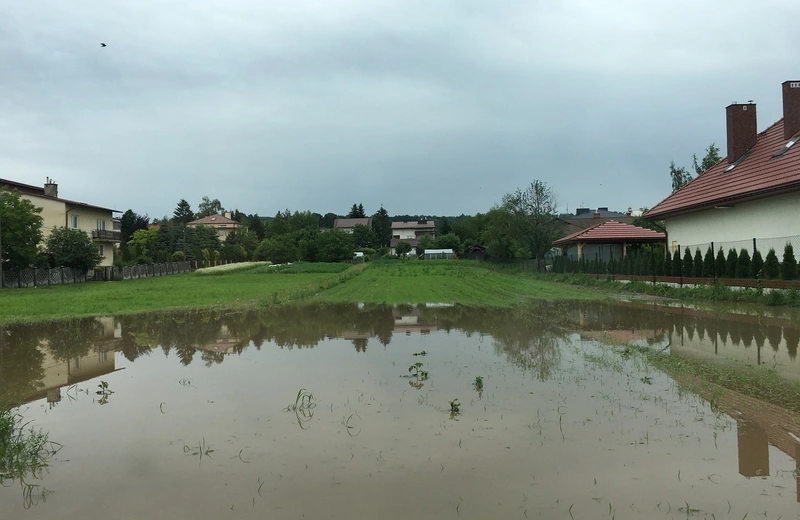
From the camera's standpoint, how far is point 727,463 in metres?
4.69

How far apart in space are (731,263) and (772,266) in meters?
2.42

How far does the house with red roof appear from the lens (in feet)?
64.8

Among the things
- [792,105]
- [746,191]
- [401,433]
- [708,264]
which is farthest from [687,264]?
[401,433]

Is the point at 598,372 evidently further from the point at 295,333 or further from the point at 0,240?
the point at 0,240

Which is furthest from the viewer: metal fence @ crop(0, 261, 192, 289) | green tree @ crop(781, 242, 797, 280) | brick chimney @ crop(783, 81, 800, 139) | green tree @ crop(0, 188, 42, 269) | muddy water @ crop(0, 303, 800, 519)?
metal fence @ crop(0, 261, 192, 289)

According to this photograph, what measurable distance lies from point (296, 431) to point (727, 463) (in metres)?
3.78

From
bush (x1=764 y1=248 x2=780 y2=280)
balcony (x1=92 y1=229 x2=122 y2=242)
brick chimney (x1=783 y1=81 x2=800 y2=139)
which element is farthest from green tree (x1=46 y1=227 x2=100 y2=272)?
brick chimney (x1=783 y1=81 x2=800 y2=139)

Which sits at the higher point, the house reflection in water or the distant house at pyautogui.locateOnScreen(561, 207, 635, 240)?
the distant house at pyautogui.locateOnScreen(561, 207, 635, 240)

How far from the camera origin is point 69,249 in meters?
42.0

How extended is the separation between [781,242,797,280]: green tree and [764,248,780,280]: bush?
18.6 inches

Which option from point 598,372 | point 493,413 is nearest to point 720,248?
point 598,372

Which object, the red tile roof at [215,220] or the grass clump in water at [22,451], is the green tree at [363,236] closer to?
the red tile roof at [215,220]

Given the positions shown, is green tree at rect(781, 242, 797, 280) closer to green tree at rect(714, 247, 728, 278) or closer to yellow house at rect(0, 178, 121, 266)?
green tree at rect(714, 247, 728, 278)

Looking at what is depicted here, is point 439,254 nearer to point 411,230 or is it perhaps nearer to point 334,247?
point 334,247
